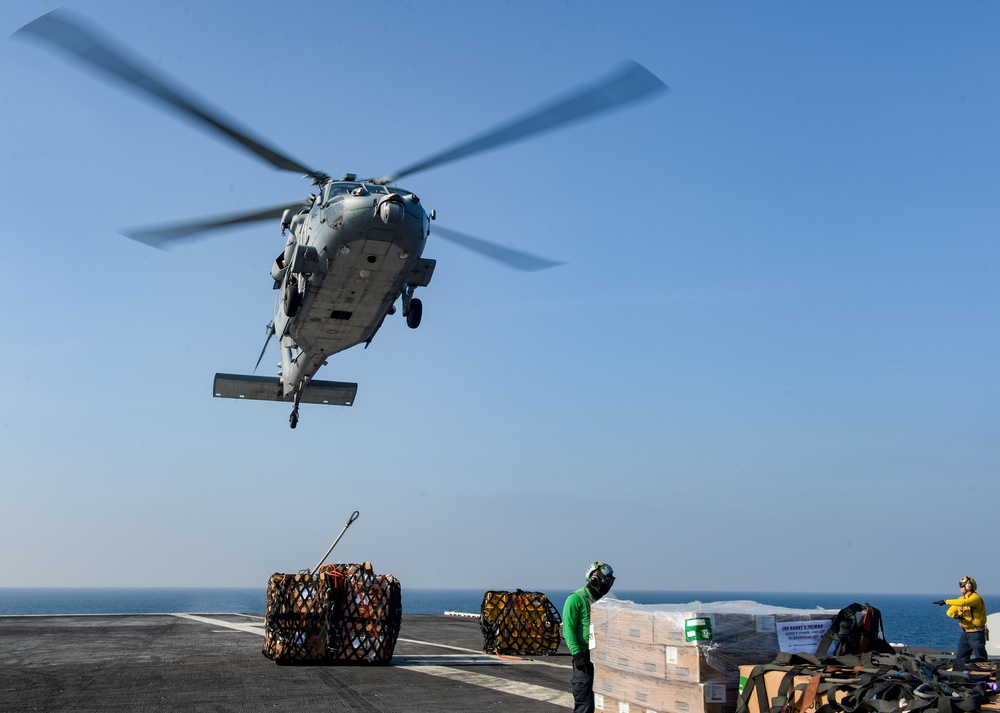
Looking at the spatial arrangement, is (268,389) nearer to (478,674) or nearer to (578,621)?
(478,674)

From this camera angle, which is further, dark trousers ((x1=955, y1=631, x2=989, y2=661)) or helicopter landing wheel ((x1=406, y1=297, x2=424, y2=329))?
helicopter landing wheel ((x1=406, y1=297, x2=424, y2=329))

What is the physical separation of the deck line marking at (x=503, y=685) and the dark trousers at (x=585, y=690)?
3.71 meters

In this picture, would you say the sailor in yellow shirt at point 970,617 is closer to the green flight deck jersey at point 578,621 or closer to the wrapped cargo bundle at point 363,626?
the green flight deck jersey at point 578,621

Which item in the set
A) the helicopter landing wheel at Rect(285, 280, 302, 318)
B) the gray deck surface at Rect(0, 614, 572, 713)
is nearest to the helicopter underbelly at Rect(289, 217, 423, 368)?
the helicopter landing wheel at Rect(285, 280, 302, 318)

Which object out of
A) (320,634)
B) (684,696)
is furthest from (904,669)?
(320,634)

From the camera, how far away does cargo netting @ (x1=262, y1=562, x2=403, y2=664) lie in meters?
17.7

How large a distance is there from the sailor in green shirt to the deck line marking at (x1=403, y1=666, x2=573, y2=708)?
12.2 ft

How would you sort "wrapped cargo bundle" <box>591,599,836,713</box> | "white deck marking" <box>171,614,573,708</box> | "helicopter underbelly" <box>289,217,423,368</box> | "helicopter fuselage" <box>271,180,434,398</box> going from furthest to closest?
"helicopter underbelly" <box>289,217,423,368</box> < "helicopter fuselage" <box>271,180,434,398</box> < "white deck marking" <box>171,614,573,708</box> < "wrapped cargo bundle" <box>591,599,836,713</box>

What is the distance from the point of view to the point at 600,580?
8648mm

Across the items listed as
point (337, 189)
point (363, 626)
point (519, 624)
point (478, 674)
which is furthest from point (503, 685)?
point (337, 189)

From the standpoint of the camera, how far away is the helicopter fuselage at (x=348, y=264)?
18969mm

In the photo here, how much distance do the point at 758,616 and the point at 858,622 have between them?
0.98 m

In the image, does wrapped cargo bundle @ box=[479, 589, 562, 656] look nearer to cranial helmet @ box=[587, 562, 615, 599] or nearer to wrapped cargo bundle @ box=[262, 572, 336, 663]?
wrapped cargo bundle @ box=[262, 572, 336, 663]

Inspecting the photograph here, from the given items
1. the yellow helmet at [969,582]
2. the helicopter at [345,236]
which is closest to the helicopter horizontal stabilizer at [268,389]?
the helicopter at [345,236]
